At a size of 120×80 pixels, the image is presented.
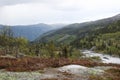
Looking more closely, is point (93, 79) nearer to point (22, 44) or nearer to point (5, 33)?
point (5, 33)

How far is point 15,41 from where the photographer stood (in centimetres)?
17588

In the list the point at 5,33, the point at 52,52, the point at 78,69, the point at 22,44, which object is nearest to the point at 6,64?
the point at 78,69

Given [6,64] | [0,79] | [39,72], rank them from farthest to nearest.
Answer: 1. [6,64]
2. [39,72]
3. [0,79]

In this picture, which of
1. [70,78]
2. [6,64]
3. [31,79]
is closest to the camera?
[31,79]

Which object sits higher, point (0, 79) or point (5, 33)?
point (5, 33)

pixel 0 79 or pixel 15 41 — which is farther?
pixel 15 41

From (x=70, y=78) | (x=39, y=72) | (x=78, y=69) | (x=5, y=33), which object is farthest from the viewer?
(x=5, y=33)

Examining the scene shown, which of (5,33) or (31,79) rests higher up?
(5,33)

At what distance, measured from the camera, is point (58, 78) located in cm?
4012

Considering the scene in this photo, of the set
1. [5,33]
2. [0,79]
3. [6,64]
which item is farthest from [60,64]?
[5,33]

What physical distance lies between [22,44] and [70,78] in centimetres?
15042

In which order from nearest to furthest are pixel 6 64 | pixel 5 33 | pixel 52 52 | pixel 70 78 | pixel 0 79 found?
pixel 0 79 → pixel 70 78 → pixel 6 64 → pixel 52 52 → pixel 5 33

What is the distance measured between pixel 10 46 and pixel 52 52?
33.2 m

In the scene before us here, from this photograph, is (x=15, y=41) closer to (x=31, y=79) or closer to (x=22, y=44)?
(x=22, y=44)
